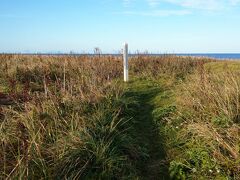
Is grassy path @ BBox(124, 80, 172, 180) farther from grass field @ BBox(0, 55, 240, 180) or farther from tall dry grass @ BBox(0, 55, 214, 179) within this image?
tall dry grass @ BBox(0, 55, 214, 179)

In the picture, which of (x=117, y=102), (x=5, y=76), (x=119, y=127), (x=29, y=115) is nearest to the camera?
(x=29, y=115)

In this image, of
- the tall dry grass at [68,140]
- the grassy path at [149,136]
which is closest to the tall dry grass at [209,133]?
the grassy path at [149,136]

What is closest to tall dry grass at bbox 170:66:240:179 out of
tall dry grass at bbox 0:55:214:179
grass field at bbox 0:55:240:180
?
grass field at bbox 0:55:240:180

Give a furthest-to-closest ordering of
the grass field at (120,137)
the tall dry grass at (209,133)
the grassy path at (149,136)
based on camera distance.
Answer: the grassy path at (149,136)
the tall dry grass at (209,133)
the grass field at (120,137)

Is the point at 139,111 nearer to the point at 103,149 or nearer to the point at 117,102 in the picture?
the point at 117,102

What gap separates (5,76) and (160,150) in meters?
8.67

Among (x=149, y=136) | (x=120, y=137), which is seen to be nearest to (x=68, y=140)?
(x=120, y=137)

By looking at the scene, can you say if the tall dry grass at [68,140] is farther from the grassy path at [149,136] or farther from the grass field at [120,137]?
the grassy path at [149,136]

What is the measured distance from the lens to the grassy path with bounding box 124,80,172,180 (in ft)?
18.1

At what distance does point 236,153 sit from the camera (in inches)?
199

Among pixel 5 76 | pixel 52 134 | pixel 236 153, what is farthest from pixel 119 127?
pixel 5 76

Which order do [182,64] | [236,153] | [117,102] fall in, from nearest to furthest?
[236,153] → [117,102] → [182,64]

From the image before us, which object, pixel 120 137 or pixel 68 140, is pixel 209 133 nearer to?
pixel 120 137

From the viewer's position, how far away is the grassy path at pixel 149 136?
18.1ft
